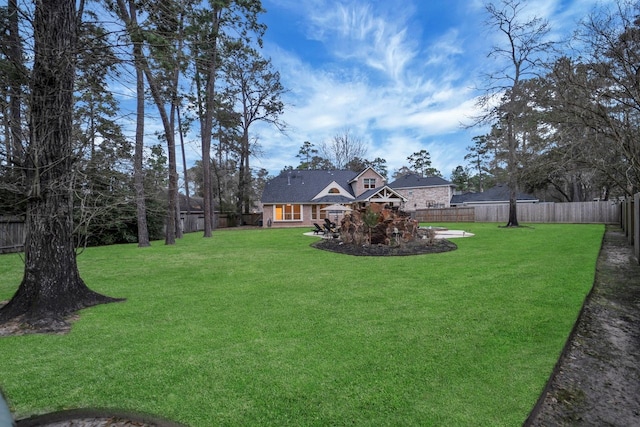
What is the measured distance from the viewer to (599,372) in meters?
2.93

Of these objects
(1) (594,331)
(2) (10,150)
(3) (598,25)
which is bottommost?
(1) (594,331)

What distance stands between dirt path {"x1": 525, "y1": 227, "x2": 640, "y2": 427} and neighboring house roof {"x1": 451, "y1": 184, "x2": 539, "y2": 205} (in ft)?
106

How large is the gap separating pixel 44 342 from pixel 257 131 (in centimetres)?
2828

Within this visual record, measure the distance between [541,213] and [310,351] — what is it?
96.8 ft

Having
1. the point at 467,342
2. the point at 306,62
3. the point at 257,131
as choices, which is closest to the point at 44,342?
the point at 467,342

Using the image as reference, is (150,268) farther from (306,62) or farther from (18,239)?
(306,62)

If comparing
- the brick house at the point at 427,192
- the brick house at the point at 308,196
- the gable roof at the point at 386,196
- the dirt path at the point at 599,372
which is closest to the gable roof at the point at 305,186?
the brick house at the point at 308,196

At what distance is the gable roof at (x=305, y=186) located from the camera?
28.1 m

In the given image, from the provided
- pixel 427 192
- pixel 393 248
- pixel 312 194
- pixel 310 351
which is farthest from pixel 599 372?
pixel 427 192

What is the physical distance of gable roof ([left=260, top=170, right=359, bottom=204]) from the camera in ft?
92.3

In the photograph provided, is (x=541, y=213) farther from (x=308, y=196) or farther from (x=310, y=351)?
(x=310, y=351)

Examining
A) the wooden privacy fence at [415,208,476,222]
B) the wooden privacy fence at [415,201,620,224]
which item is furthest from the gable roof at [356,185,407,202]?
the wooden privacy fence at [415,201,620,224]

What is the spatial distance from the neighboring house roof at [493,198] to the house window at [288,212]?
67.2ft

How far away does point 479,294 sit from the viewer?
5301 mm
